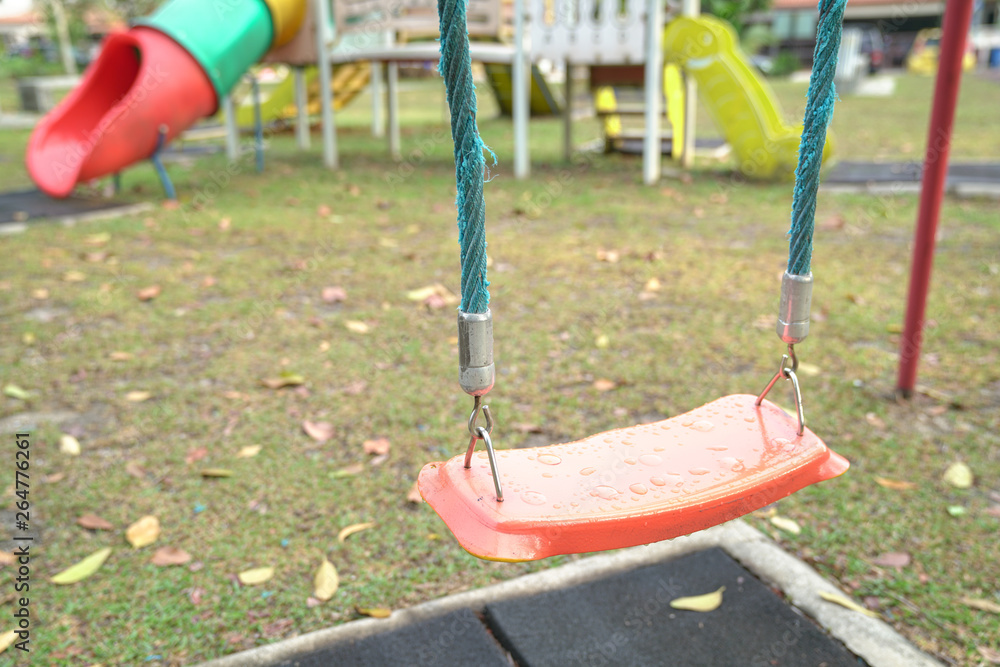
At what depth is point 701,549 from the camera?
185 centimetres

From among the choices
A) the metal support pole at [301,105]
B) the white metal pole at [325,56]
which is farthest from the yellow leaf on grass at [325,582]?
the metal support pole at [301,105]

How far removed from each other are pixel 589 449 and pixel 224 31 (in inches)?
232

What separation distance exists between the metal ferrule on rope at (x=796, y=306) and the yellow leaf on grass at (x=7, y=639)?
160 cm

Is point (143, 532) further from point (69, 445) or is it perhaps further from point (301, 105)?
point (301, 105)

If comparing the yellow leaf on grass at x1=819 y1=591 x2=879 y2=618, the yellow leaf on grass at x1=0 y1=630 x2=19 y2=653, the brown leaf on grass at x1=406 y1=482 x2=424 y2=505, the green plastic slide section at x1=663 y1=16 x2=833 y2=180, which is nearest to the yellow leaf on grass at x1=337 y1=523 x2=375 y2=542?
the brown leaf on grass at x1=406 y1=482 x2=424 y2=505

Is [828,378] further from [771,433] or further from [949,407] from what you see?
[771,433]

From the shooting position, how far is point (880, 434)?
2293 millimetres

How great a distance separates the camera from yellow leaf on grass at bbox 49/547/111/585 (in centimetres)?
172

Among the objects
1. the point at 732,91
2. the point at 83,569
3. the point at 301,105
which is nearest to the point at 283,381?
the point at 83,569

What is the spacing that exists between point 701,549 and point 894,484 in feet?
2.00

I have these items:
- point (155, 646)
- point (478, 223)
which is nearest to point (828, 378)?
point (478, 223)

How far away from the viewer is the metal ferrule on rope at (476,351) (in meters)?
1.06

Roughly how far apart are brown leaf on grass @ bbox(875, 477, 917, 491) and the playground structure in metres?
4.31

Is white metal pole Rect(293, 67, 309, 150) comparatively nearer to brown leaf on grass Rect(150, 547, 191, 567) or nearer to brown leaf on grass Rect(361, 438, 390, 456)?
brown leaf on grass Rect(361, 438, 390, 456)
